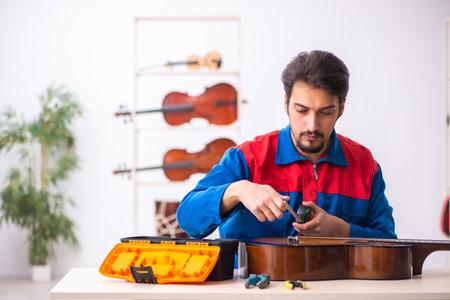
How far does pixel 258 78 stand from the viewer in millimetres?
5211

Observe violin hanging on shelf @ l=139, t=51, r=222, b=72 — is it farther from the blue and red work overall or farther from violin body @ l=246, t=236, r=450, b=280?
violin body @ l=246, t=236, r=450, b=280

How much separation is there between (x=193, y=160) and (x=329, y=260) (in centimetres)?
300

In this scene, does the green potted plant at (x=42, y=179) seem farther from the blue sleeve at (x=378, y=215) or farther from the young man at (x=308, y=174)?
the blue sleeve at (x=378, y=215)

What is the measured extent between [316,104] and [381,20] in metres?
3.89

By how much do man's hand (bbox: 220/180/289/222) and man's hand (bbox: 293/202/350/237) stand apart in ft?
0.53

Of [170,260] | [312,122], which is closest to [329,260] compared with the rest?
[170,260]

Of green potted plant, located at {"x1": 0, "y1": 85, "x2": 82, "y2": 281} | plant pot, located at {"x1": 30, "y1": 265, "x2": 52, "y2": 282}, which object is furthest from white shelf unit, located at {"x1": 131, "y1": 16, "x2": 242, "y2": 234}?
plant pot, located at {"x1": 30, "y1": 265, "x2": 52, "y2": 282}

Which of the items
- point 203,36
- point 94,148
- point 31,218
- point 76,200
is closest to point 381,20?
point 203,36

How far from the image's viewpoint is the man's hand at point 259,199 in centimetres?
140

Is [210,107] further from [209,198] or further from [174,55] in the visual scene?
[209,198]

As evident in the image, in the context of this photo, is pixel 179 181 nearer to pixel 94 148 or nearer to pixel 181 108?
pixel 181 108

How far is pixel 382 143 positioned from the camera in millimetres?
5191

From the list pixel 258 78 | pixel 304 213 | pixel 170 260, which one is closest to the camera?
pixel 170 260

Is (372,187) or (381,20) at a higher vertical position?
(381,20)
